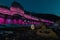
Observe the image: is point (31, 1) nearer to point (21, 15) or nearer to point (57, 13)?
point (21, 15)

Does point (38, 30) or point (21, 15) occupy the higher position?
point (21, 15)

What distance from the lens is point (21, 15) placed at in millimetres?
2172

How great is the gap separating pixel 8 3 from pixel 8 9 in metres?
0.09

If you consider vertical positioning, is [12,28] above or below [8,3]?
below

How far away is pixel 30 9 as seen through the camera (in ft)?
7.23

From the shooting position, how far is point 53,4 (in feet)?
7.43

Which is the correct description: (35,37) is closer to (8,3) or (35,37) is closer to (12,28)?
(12,28)

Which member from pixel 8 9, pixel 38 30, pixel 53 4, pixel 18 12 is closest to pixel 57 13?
pixel 53 4

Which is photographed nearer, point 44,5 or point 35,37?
point 35,37

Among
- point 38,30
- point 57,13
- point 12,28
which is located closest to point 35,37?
Result: point 38,30

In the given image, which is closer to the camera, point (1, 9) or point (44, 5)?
point (1, 9)

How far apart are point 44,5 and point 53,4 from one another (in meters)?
0.13

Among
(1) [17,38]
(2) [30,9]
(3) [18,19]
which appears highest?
(2) [30,9]

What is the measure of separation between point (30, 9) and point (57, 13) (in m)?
0.39
